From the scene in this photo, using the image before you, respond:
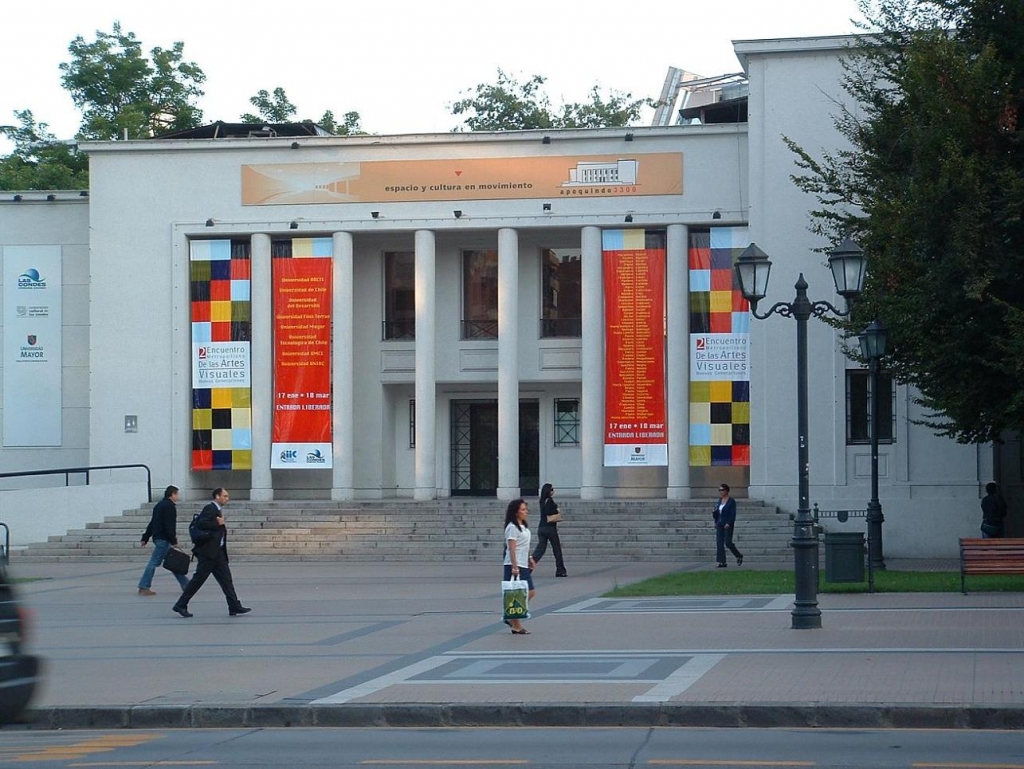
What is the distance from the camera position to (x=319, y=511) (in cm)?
3428

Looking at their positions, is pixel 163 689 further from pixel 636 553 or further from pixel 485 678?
pixel 636 553

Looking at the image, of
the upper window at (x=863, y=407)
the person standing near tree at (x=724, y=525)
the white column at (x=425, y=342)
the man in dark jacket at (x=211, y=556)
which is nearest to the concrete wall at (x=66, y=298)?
the white column at (x=425, y=342)

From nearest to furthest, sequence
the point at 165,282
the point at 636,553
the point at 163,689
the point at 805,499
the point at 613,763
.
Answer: the point at 613,763 → the point at 163,689 → the point at 805,499 → the point at 636,553 → the point at 165,282

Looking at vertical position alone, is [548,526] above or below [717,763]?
above

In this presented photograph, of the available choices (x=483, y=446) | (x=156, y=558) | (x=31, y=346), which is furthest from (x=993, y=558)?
(x=31, y=346)

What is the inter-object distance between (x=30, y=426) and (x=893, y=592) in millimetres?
27224

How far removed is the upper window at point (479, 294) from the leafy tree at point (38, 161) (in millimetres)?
23972

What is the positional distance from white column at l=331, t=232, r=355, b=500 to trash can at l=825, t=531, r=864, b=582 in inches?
710

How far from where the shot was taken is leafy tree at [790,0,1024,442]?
20312mm

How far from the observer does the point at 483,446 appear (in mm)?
39188

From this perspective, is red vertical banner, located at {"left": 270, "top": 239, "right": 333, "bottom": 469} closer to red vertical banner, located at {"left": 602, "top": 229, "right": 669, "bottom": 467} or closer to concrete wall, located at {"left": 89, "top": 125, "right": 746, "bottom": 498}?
concrete wall, located at {"left": 89, "top": 125, "right": 746, "bottom": 498}

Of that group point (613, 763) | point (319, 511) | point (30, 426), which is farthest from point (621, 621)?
point (30, 426)

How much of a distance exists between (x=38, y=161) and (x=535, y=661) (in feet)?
171

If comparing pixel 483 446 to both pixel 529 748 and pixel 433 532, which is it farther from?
pixel 529 748
